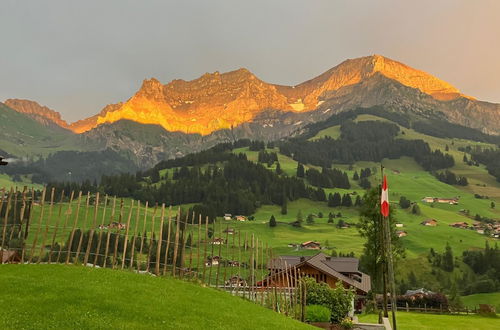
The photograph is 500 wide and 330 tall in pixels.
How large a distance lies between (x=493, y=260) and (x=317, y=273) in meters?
129

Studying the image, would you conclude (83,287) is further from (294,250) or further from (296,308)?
(294,250)

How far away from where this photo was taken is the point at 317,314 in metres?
35.6

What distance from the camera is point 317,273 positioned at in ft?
245

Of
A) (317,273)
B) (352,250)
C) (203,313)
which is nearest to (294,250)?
(352,250)

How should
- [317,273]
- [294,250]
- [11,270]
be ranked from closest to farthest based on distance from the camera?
[11,270], [317,273], [294,250]

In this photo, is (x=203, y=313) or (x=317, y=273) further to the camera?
(x=317, y=273)

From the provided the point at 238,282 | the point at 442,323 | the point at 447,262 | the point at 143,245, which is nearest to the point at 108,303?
the point at 238,282

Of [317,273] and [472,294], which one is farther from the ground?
[317,273]

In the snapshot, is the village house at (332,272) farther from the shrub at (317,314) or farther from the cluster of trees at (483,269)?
the cluster of trees at (483,269)

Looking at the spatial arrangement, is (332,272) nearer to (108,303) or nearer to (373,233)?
(373,233)

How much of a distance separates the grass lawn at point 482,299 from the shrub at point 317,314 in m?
111

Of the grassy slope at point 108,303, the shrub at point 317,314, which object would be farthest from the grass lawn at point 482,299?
the grassy slope at point 108,303

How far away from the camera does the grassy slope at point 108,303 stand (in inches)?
713

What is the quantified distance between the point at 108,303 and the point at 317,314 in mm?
20067
